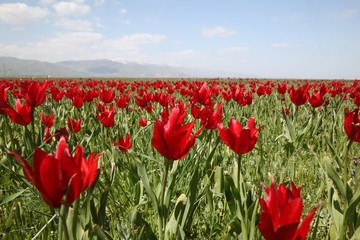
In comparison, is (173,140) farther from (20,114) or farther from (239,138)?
(20,114)

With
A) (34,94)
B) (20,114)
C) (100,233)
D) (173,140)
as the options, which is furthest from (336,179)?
(34,94)

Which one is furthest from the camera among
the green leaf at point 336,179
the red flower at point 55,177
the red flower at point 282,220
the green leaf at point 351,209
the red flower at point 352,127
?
the red flower at point 352,127

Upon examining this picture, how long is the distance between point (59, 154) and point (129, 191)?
1864mm

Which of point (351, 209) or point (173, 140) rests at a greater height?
point (173, 140)

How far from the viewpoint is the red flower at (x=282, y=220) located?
0.88 metres

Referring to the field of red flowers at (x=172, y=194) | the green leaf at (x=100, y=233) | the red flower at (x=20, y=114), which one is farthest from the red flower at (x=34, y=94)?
the green leaf at (x=100, y=233)

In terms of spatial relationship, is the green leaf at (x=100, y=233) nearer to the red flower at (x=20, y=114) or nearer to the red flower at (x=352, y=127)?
the red flower at (x=20, y=114)

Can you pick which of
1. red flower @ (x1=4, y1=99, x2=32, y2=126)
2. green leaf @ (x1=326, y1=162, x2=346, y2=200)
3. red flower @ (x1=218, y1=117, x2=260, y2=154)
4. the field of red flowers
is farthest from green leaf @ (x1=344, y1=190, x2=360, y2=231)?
red flower @ (x1=4, y1=99, x2=32, y2=126)

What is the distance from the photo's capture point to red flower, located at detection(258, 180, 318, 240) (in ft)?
2.88

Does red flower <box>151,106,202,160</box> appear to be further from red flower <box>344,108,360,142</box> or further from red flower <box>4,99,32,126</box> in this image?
red flower <box>4,99,32,126</box>

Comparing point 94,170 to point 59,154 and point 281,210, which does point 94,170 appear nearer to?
point 59,154

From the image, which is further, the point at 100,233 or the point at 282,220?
the point at 100,233

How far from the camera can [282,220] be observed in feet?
3.02

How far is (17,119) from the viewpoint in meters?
2.56
